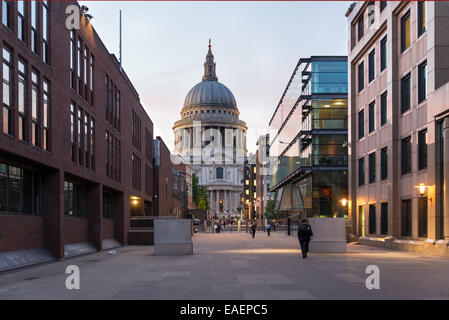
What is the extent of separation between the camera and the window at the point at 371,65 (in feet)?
135

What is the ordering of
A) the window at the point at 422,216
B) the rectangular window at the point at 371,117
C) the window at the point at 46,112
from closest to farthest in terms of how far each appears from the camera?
the window at the point at 46,112 < the window at the point at 422,216 < the rectangular window at the point at 371,117

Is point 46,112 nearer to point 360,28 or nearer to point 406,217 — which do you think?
point 406,217

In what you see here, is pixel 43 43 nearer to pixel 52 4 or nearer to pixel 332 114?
pixel 52 4

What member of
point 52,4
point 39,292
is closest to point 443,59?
point 52,4

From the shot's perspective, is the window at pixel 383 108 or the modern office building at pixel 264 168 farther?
the modern office building at pixel 264 168

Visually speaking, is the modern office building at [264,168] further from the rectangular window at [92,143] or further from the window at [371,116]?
the rectangular window at [92,143]

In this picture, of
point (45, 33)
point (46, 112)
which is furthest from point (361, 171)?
point (45, 33)

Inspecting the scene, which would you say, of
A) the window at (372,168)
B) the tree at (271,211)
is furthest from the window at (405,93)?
the tree at (271,211)

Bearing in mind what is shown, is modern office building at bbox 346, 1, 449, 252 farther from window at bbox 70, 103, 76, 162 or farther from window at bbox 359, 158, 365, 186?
window at bbox 70, 103, 76, 162

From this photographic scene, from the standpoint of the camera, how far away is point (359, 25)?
44.9m

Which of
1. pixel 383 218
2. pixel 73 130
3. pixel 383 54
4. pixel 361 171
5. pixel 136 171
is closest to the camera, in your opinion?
pixel 73 130

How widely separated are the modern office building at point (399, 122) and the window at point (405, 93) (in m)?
0.06

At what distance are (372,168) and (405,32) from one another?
36.3 ft

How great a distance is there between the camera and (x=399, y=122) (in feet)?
115
